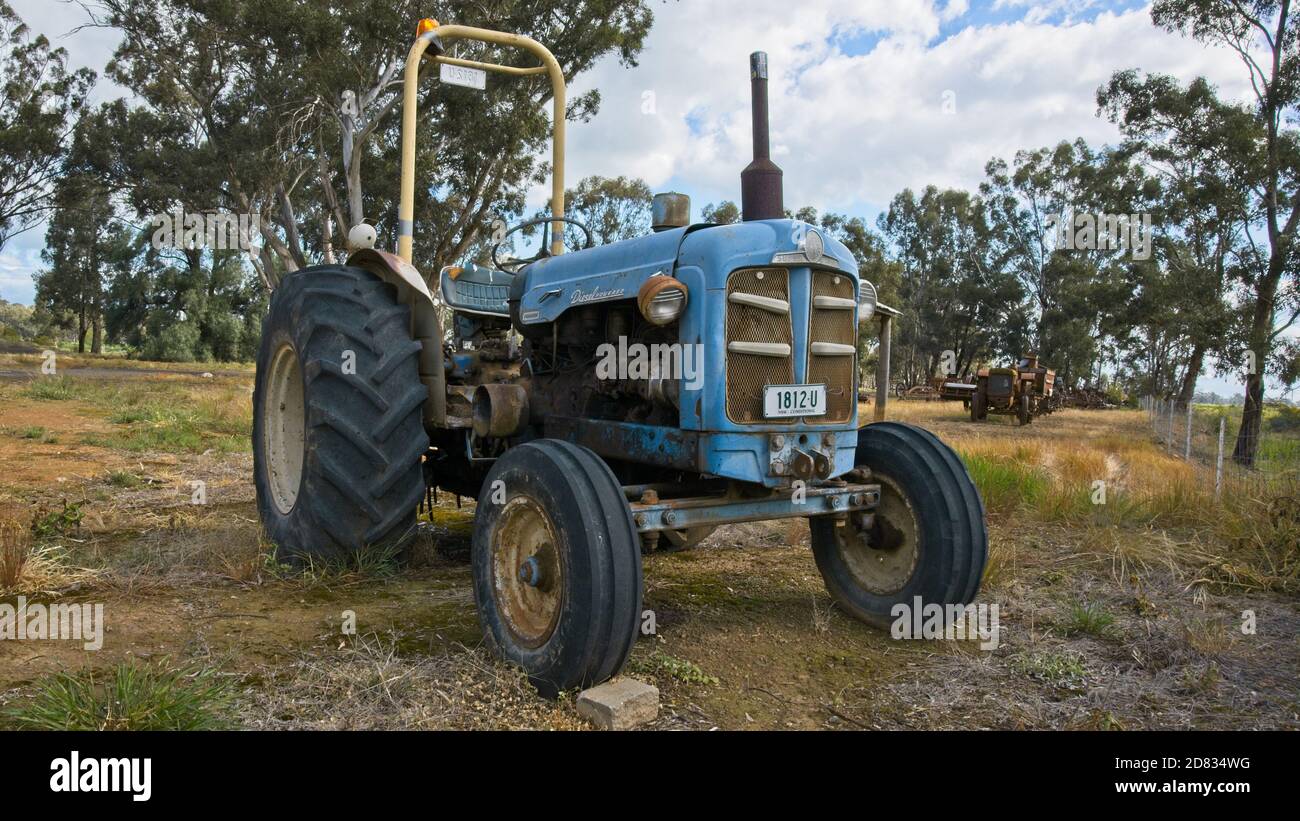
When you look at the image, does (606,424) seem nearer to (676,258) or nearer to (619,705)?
(676,258)

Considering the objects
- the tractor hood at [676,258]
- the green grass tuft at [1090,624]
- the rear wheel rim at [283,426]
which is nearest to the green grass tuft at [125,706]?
the tractor hood at [676,258]

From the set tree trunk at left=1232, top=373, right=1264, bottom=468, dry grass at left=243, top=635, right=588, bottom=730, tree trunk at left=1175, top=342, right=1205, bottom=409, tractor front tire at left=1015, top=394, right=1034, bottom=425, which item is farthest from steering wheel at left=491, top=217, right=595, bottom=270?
tree trunk at left=1175, top=342, right=1205, bottom=409

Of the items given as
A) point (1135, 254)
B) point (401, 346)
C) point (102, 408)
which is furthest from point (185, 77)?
point (1135, 254)

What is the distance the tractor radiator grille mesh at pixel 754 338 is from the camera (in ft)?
10.5

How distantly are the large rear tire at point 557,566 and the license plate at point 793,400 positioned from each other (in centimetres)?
74

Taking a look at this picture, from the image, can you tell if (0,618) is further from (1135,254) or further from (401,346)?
(1135,254)

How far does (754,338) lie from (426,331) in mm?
1871

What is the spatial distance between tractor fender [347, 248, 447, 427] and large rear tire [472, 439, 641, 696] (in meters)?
1.09

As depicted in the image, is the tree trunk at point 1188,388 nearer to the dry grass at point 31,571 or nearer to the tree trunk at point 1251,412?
the tree trunk at point 1251,412

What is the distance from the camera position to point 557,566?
2.96 m

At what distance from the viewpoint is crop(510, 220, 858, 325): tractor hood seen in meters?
3.21

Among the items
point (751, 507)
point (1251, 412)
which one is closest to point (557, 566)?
point (751, 507)

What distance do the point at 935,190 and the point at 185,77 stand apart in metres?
40.6

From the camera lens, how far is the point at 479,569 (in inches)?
127
